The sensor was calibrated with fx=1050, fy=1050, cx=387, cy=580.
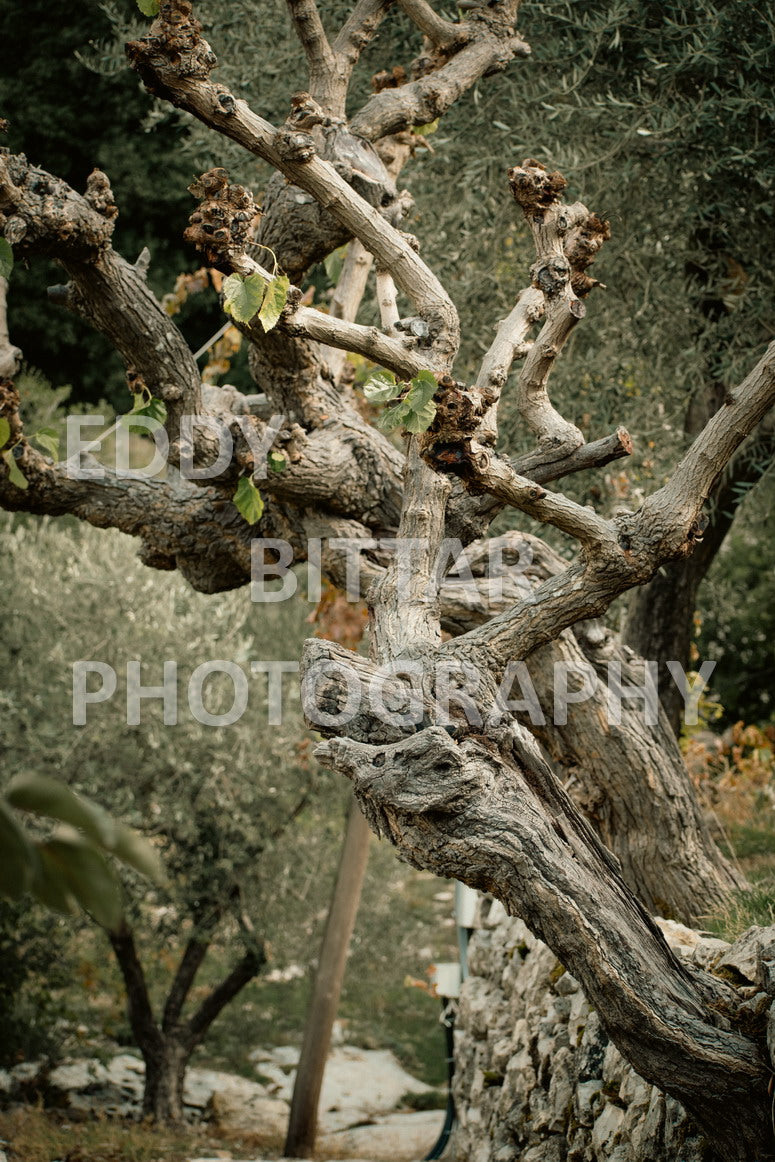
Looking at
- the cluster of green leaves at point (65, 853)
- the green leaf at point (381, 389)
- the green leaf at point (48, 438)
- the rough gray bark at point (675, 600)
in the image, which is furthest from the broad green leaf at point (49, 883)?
the rough gray bark at point (675, 600)

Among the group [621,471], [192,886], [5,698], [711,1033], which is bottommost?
[711,1033]

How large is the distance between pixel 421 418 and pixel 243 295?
2.43 ft

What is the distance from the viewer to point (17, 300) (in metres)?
11.7

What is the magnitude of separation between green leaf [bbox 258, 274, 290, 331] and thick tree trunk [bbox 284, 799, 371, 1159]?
5.14 meters

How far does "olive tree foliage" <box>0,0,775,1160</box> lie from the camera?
9.71 ft

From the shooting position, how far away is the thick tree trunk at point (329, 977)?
778 cm

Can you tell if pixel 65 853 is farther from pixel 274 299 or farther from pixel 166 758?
pixel 166 758

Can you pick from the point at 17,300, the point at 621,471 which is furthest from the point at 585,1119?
the point at 17,300

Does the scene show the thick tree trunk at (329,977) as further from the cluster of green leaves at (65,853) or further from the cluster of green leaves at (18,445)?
the cluster of green leaves at (65,853)

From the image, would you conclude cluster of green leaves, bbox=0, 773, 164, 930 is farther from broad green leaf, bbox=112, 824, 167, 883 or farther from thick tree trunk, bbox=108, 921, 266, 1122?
thick tree trunk, bbox=108, 921, 266, 1122

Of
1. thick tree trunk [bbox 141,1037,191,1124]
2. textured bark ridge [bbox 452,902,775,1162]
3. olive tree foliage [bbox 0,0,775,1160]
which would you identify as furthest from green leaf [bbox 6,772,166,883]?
thick tree trunk [bbox 141,1037,191,1124]

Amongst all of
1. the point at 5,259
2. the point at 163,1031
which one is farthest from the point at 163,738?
the point at 5,259

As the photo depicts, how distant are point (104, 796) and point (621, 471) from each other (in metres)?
4.32

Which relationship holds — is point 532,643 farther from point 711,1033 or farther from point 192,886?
point 192,886
